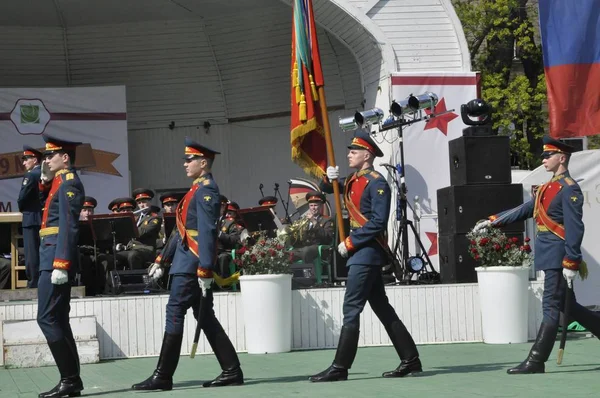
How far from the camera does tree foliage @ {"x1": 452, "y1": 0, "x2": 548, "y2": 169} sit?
73.3ft

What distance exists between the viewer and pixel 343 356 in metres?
7.88

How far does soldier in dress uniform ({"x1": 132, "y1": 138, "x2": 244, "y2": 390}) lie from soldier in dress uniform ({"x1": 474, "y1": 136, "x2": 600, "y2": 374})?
210cm

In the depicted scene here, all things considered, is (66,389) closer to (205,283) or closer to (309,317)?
(205,283)

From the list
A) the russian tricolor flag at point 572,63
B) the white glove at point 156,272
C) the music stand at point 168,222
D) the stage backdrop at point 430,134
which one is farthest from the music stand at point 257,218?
the white glove at point 156,272

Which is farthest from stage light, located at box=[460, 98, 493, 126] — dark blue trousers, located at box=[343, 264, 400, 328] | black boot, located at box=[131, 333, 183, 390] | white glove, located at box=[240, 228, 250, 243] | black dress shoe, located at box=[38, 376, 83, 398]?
black dress shoe, located at box=[38, 376, 83, 398]

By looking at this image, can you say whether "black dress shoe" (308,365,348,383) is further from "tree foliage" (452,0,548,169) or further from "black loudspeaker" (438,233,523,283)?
"tree foliage" (452,0,548,169)

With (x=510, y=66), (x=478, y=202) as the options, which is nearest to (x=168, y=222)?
(x=478, y=202)

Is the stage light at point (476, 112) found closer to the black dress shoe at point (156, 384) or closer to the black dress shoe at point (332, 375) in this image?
the black dress shoe at point (332, 375)

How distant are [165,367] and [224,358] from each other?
1.44 feet

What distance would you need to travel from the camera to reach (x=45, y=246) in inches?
300

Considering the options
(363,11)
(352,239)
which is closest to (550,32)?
(363,11)

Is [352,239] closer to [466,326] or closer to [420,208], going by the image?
[466,326]

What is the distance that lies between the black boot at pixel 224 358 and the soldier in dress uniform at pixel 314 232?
537 centimetres

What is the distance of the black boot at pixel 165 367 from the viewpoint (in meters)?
7.69
